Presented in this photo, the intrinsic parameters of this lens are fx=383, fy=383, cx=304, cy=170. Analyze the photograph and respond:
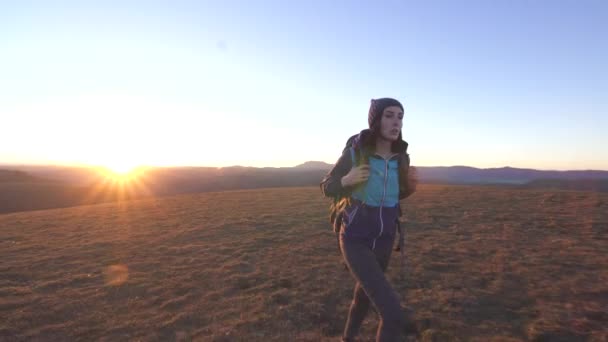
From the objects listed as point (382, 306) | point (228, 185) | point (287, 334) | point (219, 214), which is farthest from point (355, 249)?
point (228, 185)

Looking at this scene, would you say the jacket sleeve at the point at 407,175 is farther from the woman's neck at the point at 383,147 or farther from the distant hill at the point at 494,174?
the distant hill at the point at 494,174

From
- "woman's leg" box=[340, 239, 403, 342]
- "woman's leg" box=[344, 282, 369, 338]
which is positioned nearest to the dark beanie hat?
"woman's leg" box=[340, 239, 403, 342]

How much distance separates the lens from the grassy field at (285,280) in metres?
5.27

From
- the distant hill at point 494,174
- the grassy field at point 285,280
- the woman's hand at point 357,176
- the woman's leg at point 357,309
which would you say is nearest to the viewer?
the woman's hand at point 357,176

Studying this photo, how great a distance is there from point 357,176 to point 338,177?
0.31m

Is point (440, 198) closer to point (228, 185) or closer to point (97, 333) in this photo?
point (97, 333)

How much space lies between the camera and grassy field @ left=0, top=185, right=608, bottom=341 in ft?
17.3

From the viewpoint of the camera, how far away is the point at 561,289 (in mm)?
6484

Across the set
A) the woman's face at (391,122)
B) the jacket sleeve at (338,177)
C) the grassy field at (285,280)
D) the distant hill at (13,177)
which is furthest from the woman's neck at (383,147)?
the distant hill at (13,177)

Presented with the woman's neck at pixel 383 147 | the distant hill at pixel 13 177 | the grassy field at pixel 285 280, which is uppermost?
the woman's neck at pixel 383 147

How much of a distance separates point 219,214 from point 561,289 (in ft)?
42.6

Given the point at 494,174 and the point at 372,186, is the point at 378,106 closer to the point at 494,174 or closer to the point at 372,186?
the point at 372,186

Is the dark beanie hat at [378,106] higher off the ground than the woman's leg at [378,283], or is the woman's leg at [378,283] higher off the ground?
the dark beanie hat at [378,106]

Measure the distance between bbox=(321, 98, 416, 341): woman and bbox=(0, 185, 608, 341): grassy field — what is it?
2.08 metres
